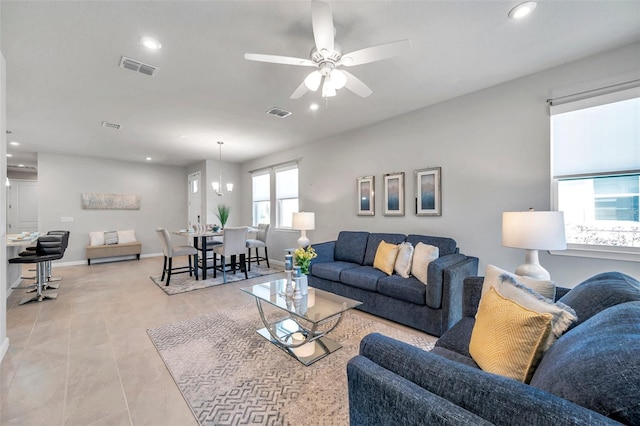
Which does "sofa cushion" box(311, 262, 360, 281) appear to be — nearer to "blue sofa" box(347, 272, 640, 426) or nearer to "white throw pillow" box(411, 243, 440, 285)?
"white throw pillow" box(411, 243, 440, 285)

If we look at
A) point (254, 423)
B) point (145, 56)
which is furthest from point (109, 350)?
point (145, 56)

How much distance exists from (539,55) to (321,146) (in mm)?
3351

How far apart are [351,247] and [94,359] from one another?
3.08 meters

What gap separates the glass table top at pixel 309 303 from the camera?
2135 millimetres

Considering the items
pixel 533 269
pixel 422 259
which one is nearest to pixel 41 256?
pixel 422 259

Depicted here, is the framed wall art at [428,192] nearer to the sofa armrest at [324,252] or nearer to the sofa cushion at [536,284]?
the sofa armrest at [324,252]

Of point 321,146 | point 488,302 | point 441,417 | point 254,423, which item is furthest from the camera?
point 321,146

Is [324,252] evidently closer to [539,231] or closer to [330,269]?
[330,269]

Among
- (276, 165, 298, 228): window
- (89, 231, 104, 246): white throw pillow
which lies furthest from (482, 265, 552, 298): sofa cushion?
(89, 231, 104, 246): white throw pillow

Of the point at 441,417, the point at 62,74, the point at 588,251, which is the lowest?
the point at 441,417

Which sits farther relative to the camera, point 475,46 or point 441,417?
point 475,46

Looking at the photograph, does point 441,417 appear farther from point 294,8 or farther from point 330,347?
point 294,8

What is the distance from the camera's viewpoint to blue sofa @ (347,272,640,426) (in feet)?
1.95

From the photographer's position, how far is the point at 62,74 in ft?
8.86
